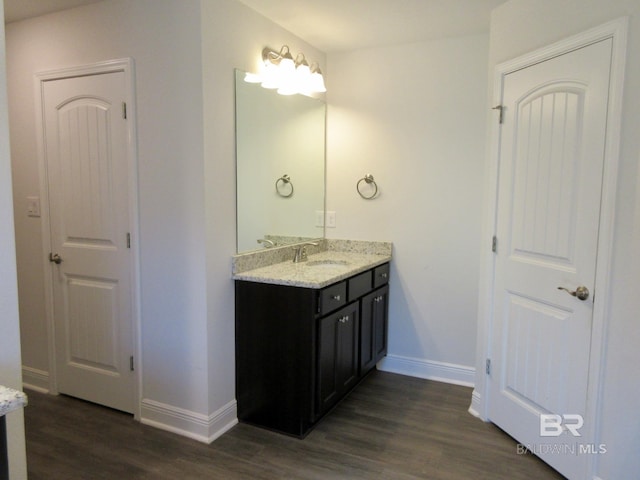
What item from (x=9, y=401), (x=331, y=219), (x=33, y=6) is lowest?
(x=9, y=401)

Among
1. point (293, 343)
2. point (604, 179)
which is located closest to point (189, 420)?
point (293, 343)

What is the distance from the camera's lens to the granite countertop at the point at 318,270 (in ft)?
8.21

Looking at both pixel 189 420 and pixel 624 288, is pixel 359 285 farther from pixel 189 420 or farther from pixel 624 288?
pixel 624 288

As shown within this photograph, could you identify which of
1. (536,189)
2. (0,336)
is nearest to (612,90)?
(536,189)

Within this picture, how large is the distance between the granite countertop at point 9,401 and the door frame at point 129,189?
1646 mm

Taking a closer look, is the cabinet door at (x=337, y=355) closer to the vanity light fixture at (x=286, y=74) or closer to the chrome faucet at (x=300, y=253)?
the chrome faucet at (x=300, y=253)

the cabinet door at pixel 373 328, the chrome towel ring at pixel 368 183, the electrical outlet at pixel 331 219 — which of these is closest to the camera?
the cabinet door at pixel 373 328

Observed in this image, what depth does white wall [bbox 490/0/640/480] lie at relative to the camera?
1.85 meters

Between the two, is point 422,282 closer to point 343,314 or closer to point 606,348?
point 343,314

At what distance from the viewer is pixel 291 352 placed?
2.52m

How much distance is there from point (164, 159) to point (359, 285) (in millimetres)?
1402

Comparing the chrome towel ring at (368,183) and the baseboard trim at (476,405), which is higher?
the chrome towel ring at (368,183)
